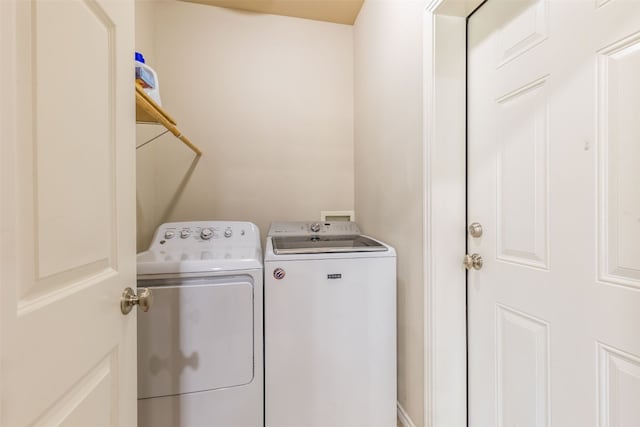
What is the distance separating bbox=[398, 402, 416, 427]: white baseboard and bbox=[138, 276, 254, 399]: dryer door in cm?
82

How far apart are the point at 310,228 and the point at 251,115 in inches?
40.7

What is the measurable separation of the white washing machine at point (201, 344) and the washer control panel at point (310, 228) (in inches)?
24.5

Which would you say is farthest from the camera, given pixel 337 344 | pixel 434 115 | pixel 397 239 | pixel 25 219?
pixel 397 239

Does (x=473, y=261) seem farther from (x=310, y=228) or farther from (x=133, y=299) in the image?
(x=133, y=299)

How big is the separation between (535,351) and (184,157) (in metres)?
2.25

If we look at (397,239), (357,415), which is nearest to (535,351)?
(397,239)

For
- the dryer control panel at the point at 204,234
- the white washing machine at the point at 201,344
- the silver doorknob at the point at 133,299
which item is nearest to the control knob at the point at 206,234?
the dryer control panel at the point at 204,234

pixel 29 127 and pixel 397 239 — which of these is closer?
pixel 29 127

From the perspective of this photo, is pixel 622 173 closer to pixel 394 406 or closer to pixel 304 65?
pixel 394 406

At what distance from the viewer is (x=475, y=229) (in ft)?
3.61

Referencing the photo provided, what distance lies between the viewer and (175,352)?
1214 mm

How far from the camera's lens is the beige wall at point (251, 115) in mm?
2035

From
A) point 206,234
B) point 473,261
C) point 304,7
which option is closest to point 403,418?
point 473,261

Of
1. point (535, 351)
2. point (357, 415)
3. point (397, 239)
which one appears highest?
point (397, 239)
